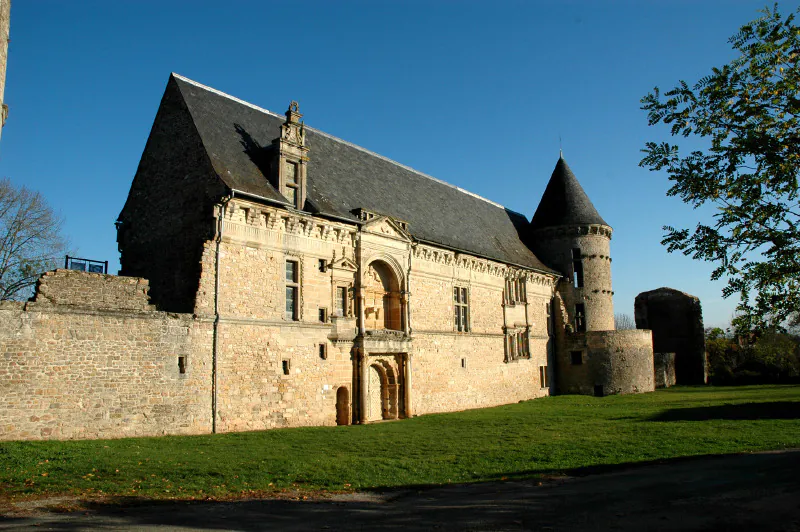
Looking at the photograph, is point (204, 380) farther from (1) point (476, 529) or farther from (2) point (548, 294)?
(2) point (548, 294)

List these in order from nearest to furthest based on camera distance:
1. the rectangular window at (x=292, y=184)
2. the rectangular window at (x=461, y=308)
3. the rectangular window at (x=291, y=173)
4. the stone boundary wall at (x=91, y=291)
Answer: the stone boundary wall at (x=91, y=291) → the rectangular window at (x=292, y=184) → the rectangular window at (x=291, y=173) → the rectangular window at (x=461, y=308)

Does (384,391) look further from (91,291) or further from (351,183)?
(91,291)

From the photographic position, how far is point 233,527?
7203 millimetres

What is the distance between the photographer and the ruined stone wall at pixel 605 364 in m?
33.1

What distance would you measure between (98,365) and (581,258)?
1045 inches

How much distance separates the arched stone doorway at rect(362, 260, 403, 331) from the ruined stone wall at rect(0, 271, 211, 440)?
23.7 feet

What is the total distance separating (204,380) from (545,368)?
20.9 metres

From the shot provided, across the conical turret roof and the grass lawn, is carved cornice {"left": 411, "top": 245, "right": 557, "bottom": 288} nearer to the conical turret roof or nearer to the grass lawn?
the conical turret roof

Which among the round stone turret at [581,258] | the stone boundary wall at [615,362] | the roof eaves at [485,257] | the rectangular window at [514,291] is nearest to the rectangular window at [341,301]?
the roof eaves at [485,257]

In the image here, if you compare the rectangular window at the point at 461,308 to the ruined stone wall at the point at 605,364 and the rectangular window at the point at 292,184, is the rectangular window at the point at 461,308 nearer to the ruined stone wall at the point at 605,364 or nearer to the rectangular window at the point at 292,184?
the rectangular window at the point at 292,184

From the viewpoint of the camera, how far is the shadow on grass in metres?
18.4

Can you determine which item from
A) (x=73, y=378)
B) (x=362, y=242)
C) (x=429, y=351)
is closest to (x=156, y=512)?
(x=73, y=378)

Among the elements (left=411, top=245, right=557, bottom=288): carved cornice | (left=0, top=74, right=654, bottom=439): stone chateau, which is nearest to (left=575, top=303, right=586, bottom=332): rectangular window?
(left=411, top=245, right=557, bottom=288): carved cornice

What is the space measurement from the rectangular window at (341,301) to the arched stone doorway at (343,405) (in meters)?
2.52
